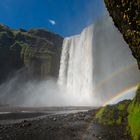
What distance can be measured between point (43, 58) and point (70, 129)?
8703 cm

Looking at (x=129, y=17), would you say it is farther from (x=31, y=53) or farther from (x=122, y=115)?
(x=31, y=53)

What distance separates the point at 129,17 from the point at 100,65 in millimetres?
73566

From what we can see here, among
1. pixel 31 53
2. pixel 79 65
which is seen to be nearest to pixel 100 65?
pixel 79 65

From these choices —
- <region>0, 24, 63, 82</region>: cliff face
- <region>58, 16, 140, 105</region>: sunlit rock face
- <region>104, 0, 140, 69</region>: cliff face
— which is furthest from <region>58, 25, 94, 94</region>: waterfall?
<region>104, 0, 140, 69</region>: cliff face

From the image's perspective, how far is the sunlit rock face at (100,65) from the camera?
79562 millimetres

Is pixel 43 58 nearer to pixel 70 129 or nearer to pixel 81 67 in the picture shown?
pixel 81 67

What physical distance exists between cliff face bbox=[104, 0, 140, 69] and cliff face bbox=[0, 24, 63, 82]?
3568 inches

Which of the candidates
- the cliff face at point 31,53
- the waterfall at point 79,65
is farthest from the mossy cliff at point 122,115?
the cliff face at point 31,53

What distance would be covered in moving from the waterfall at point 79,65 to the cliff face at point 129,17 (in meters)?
67.3

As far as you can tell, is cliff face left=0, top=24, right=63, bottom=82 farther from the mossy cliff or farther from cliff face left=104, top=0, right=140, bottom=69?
cliff face left=104, top=0, right=140, bottom=69

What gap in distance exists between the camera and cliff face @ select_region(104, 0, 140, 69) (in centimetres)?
1057

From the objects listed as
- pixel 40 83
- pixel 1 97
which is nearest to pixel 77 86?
pixel 40 83

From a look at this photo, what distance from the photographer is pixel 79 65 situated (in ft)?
285

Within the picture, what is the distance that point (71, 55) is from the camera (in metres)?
92.2
